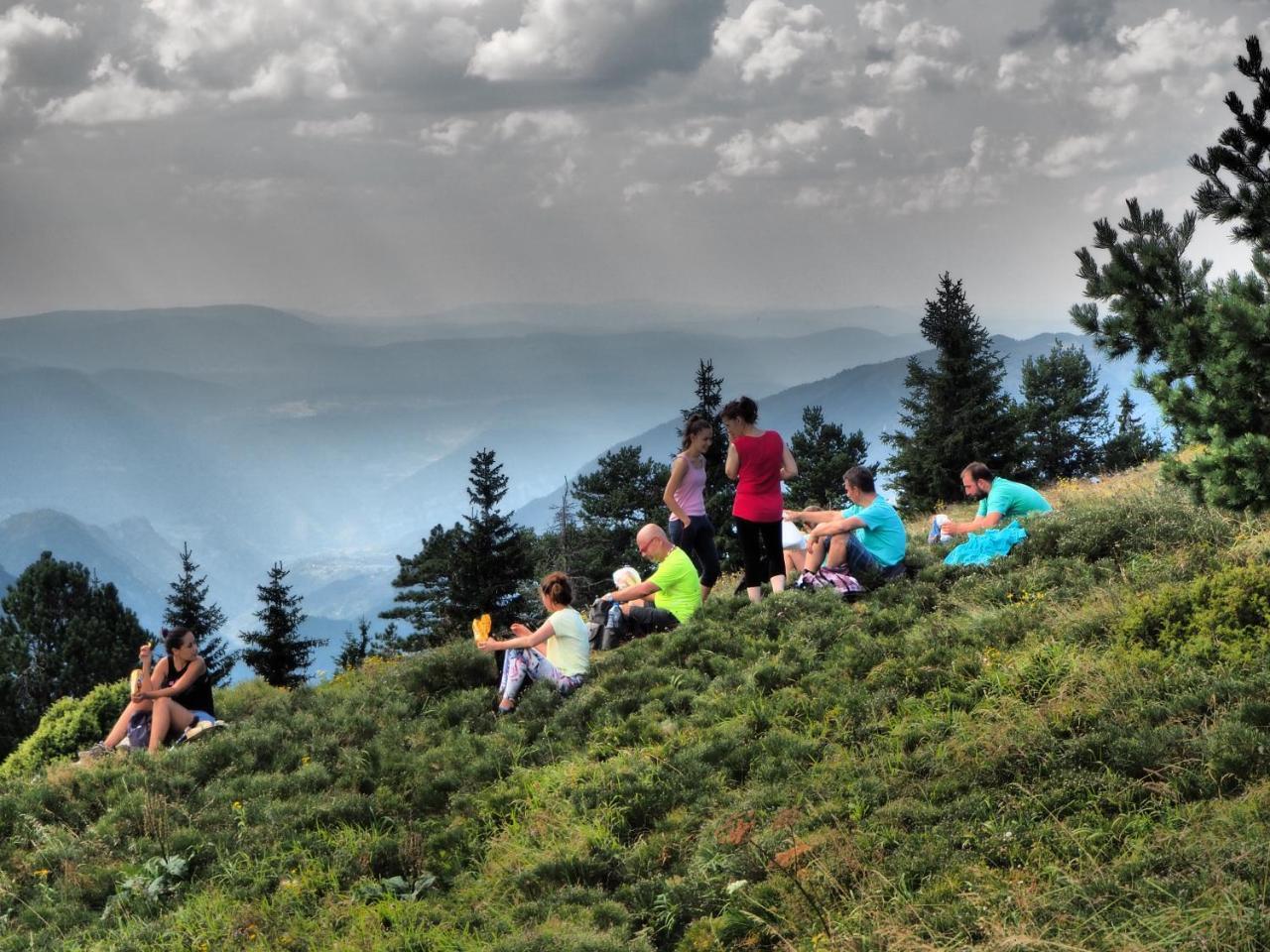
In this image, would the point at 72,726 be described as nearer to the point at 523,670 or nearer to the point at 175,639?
the point at 175,639

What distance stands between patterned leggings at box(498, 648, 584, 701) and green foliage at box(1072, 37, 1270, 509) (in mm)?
6040

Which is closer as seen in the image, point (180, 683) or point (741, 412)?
point (180, 683)

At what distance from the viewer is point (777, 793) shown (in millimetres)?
7523

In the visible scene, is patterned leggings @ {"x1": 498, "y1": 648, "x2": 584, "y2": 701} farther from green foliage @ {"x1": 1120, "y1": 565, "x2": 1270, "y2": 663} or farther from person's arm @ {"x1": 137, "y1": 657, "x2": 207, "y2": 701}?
green foliage @ {"x1": 1120, "y1": 565, "x2": 1270, "y2": 663}

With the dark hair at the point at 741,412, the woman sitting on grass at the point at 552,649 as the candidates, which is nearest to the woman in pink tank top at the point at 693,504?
the dark hair at the point at 741,412

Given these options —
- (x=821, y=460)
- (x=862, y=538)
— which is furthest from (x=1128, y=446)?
(x=862, y=538)

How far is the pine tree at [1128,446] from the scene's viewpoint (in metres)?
60.7

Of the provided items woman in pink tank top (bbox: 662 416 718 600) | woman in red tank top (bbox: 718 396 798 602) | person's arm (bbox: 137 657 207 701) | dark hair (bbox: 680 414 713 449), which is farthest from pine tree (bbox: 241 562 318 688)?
dark hair (bbox: 680 414 713 449)

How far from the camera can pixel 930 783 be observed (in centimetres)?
706

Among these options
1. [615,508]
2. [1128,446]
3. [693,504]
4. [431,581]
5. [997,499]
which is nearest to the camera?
[693,504]

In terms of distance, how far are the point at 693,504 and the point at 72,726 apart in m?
11.6

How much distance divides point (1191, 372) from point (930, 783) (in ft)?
11.2

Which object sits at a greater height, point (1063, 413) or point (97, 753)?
point (1063, 413)

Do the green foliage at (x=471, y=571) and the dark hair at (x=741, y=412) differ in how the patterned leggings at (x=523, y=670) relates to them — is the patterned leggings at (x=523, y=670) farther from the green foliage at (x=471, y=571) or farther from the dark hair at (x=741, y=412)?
the green foliage at (x=471, y=571)
